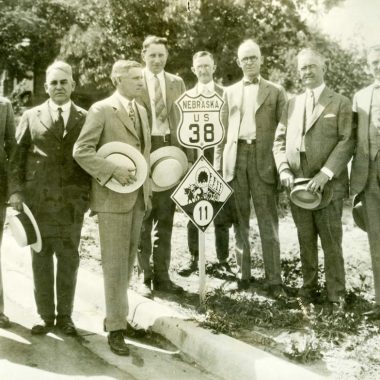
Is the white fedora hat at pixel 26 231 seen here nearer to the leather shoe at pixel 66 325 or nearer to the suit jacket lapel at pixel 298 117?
the leather shoe at pixel 66 325

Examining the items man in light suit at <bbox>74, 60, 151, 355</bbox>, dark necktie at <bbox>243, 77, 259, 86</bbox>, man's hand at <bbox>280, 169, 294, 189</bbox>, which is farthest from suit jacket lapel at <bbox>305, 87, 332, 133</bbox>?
man in light suit at <bbox>74, 60, 151, 355</bbox>

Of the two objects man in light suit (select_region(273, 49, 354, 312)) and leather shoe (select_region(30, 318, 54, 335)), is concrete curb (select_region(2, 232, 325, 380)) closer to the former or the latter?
leather shoe (select_region(30, 318, 54, 335))

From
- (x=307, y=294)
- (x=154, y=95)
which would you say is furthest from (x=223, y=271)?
(x=154, y=95)

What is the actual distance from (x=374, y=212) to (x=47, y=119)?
8.56 ft

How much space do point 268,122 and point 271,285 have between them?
1432 mm

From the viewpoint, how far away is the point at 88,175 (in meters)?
4.36

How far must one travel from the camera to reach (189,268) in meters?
6.12

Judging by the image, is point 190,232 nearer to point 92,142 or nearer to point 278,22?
point 92,142

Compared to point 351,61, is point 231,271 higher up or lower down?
lower down

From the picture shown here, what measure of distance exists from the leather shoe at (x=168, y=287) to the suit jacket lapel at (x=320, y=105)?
1815mm

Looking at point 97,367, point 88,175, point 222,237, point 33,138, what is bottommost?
point 97,367

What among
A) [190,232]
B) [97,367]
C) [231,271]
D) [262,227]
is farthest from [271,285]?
[97,367]

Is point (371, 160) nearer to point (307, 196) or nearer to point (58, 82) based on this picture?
point (307, 196)

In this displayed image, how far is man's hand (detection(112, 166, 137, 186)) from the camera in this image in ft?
13.2
